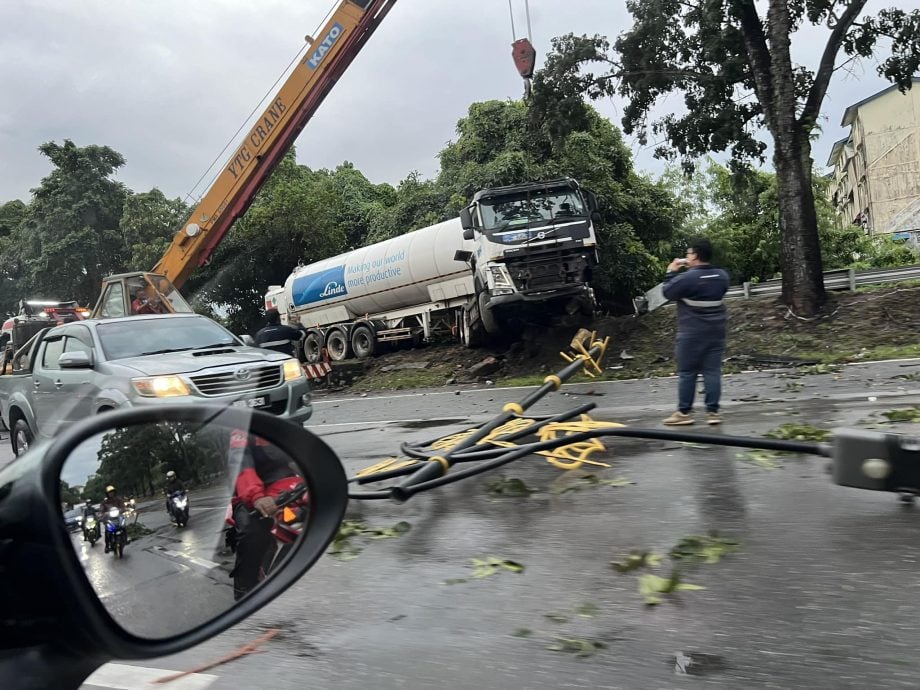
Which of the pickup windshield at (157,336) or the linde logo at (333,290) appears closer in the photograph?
the pickup windshield at (157,336)

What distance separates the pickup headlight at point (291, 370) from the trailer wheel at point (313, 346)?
1442 cm

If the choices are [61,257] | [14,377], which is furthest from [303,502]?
[61,257]

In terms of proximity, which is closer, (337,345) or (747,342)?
(747,342)

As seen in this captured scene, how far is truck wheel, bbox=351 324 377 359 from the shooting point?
65.9 feet

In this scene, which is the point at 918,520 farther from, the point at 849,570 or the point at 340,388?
the point at 340,388

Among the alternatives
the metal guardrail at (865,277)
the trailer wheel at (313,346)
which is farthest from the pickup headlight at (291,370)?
the trailer wheel at (313,346)

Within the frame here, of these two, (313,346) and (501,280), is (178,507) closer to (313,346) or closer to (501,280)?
(501,280)

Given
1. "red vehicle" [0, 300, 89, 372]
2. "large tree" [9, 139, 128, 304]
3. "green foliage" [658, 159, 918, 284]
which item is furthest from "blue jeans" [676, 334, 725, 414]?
"large tree" [9, 139, 128, 304]

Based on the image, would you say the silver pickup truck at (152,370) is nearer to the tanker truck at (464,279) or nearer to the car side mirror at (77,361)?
the car side mirror at (77,361)

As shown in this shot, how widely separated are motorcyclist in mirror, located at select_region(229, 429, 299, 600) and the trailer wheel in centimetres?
2063

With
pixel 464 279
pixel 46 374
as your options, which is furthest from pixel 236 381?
pixel 464 279

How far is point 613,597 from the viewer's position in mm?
3033

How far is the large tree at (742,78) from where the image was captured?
14.5 m

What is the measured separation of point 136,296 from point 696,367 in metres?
13.1
